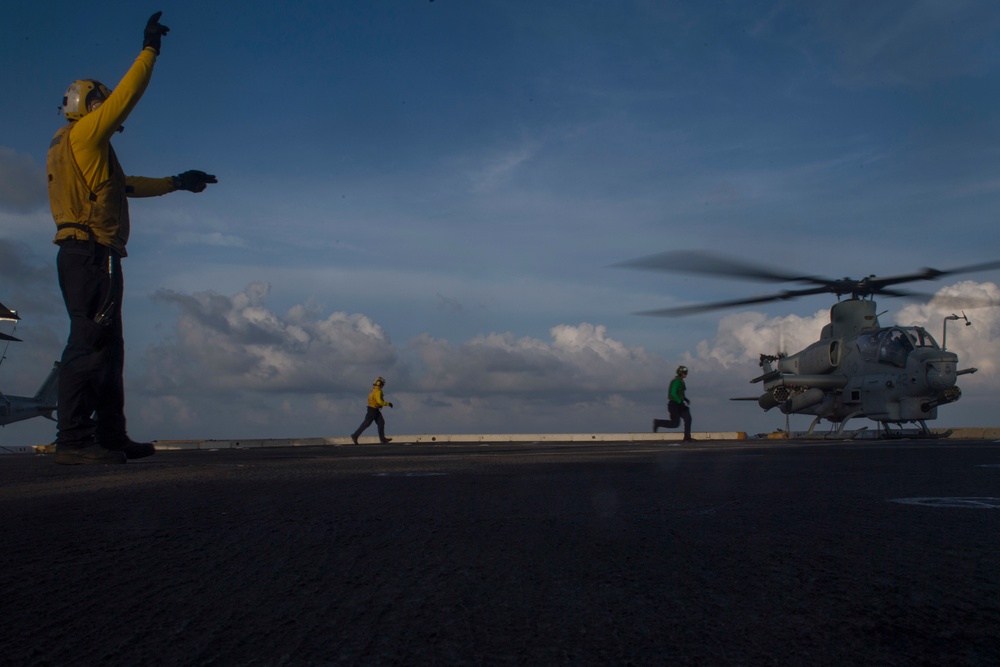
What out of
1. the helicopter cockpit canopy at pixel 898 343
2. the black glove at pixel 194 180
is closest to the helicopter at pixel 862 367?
the helicopter cockpit canopy at pixel 898 343

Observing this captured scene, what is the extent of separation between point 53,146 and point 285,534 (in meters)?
4.03

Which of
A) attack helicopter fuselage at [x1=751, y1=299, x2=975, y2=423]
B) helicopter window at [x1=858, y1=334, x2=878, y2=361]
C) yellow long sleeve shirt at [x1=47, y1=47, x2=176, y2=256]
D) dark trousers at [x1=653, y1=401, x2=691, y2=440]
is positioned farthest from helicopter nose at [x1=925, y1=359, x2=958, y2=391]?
yellow long sleeve shirt at [x1=47, y1=47, x2=176, y2=256]

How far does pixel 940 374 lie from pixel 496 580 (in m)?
21.4

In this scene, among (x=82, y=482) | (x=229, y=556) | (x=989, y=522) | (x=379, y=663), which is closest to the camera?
(x=379, y=663)

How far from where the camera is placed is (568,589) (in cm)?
163

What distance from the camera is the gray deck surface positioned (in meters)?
1.26

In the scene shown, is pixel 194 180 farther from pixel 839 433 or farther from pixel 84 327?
pixel 839 433

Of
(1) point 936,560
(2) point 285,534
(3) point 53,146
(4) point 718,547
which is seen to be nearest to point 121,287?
(3) point 53,146

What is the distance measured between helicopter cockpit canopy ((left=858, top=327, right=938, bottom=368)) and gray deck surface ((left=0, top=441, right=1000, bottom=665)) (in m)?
19.8

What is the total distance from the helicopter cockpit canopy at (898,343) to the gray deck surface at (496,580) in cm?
1975

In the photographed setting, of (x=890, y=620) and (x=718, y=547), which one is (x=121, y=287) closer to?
(x=718, y=547)

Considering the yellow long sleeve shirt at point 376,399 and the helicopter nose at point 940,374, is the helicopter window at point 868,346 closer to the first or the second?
the helicopter nose at point 940,374

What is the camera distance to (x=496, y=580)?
1.72m

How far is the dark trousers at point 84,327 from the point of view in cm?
498
